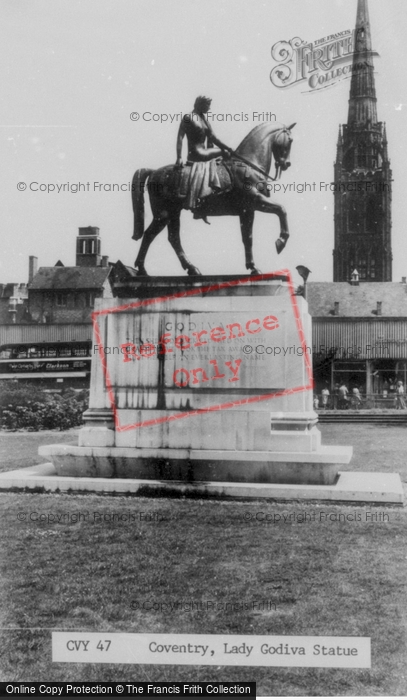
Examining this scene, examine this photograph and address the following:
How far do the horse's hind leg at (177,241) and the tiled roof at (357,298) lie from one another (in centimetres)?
4412

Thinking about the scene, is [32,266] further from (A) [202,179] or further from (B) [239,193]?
(B) [239,193]

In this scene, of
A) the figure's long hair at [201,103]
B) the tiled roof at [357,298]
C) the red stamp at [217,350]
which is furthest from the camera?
the tiled roof at [357,298]

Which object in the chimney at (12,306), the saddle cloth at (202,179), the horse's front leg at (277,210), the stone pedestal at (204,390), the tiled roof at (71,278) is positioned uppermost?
the tiled roof at (71,278)

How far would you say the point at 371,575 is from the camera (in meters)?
6.49

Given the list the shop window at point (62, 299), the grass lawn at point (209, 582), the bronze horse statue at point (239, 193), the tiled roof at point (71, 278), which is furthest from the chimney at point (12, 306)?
the grass lawn at point (209, 582)

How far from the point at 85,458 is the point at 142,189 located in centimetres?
372

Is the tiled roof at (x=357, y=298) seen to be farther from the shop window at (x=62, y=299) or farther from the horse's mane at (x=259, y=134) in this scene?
the horse's mane at (x=259, y=134)

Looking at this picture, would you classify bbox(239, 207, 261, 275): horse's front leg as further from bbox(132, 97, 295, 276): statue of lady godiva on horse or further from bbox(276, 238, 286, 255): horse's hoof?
bbox(276, 238, 286, 255): horse's hoof

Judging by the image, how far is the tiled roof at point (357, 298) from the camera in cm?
5481

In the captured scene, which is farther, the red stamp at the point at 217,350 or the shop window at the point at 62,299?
the shop window at the point at 62,299

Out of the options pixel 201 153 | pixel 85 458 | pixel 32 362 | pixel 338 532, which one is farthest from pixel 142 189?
pixel 32 362

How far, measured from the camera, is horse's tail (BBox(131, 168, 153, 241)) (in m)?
10.4

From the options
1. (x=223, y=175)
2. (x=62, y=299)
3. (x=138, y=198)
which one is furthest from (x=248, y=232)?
(x=62, y=299)

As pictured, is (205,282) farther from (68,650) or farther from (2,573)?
(68,650)
